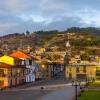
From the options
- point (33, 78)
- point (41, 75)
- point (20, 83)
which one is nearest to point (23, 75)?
point (20, 83)

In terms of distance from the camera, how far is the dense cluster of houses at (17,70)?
111 m

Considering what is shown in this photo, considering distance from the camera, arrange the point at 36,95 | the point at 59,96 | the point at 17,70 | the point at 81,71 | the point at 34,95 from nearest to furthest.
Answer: the point at 59,96 < the point at 34,95 < the point at 36,95 < the point at 17,70 < the point at 81,71

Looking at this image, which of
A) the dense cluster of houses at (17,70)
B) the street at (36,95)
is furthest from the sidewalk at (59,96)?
the dense cluster of houses at (17,70)

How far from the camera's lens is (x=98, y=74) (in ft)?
592

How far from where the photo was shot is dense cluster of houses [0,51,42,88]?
111 metres

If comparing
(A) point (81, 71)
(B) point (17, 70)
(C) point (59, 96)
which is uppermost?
(B) point (17, 70)

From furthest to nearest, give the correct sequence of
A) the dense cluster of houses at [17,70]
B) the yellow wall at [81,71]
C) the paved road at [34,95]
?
1. the yellow wall at [81,71]
2. the dense cluster of houses at [17,70]
3. the paved road at [34,95]

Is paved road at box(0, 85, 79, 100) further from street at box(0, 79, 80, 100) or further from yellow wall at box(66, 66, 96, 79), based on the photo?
yellow wall at box(66, 66, 96, 79)

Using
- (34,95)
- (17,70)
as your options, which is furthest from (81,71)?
(34,95)

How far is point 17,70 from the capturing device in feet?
407

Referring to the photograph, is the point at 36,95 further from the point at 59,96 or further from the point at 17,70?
the point at 17,70

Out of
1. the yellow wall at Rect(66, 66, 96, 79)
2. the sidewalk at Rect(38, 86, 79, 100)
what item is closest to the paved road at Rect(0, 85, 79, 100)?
the sidewalk at Rect(38, 86, 79, 100)

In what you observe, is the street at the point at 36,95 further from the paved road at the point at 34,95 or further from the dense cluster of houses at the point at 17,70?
the dense cluster of houses at the point at 17,70

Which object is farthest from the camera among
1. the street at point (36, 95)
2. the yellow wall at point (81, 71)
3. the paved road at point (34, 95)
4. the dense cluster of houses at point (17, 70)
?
the yellow wall at point (81, 71)
